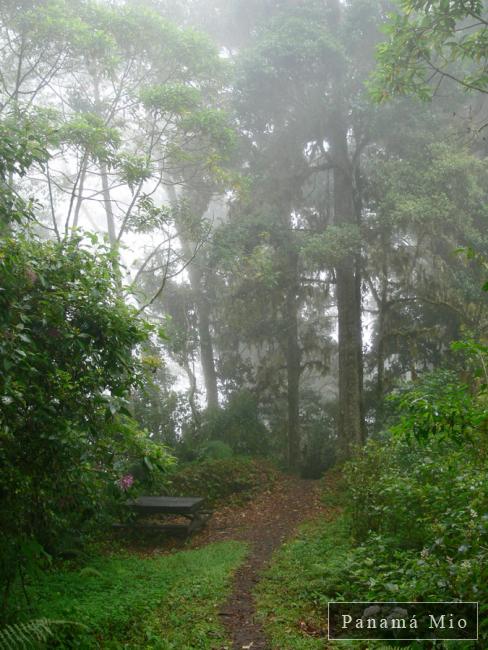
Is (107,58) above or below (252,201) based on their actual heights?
above

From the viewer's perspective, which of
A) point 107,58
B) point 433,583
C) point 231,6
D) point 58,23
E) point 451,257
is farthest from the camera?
point 231,6

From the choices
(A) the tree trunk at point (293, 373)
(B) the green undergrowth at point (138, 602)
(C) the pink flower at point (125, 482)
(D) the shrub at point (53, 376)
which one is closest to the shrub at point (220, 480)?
(A) the tree trunk at point (293, 373)

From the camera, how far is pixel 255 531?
1025 centimetres

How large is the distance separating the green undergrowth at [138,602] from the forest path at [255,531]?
16 centimetres

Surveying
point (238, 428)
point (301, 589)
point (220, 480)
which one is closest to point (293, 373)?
point (238, 428)

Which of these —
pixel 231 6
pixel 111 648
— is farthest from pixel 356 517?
pixel 231 6

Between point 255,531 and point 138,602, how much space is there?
4616 millimetres

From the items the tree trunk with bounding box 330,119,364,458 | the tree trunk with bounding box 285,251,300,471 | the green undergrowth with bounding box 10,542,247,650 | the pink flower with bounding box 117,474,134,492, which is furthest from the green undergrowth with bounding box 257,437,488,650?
the tree trunk with bounding box 285,251,300,471

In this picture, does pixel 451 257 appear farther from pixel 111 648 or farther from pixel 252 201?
pixel 111 648

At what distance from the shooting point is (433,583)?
460cm

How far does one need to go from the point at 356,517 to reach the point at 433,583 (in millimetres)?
3241

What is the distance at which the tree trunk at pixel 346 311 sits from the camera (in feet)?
46.2

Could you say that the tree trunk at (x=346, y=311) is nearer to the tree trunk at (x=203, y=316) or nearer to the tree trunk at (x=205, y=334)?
the tree trunk at (x=203, y=316)

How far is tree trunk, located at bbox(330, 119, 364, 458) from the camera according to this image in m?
14.1
